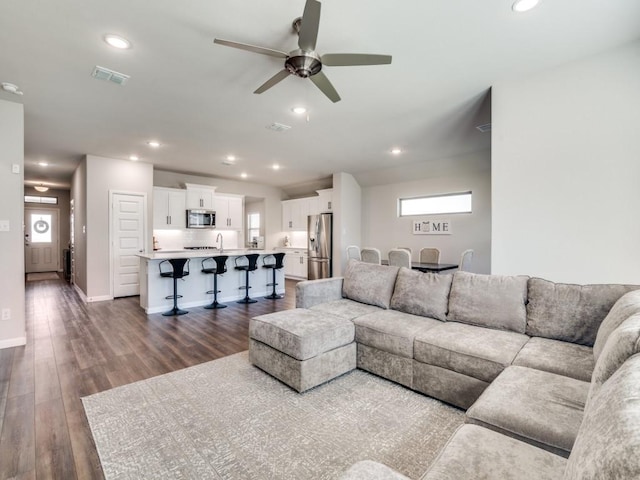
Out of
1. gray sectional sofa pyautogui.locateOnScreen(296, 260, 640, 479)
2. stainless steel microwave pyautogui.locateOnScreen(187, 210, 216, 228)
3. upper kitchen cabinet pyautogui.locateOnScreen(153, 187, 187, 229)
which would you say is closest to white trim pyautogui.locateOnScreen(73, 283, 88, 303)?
upper kitchen cabinet pyautogui.locateOnScreen(153, 187, 187, 229)

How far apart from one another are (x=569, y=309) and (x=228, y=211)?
24.6ft

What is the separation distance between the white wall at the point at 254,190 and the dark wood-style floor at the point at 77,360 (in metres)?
3.10

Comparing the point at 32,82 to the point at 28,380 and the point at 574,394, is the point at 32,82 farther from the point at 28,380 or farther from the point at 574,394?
the point at 574,394

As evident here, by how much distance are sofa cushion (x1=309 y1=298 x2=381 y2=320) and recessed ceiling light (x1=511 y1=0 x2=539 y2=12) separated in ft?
8.60

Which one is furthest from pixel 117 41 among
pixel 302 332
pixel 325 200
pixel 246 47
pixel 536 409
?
pixel 325 200

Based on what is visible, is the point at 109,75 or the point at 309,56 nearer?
the point at 309,56

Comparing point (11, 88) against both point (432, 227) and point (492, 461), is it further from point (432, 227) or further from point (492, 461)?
point (432, 227)

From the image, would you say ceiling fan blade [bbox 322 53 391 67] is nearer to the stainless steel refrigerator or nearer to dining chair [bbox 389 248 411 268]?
dining chair [bbox 389 248 411 268]

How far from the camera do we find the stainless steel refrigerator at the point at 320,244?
7640mm

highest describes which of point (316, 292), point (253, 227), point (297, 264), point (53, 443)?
point (253, 227)

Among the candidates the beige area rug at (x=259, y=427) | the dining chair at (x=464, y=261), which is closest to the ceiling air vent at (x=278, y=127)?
the beige area rug at (x=259, y=427)

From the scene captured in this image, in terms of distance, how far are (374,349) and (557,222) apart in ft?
6.74

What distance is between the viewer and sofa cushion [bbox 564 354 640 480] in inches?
21.8

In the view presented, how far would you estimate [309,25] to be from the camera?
2.01 meters
